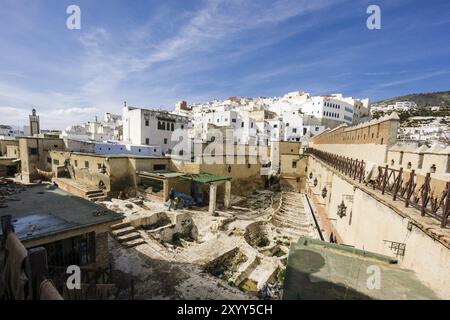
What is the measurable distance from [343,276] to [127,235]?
11.4m

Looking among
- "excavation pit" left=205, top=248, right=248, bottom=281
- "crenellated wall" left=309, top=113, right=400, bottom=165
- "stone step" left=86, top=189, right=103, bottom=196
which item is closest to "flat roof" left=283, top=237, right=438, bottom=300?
"excavation pit" left=205, top=248, right=248, bottom=281

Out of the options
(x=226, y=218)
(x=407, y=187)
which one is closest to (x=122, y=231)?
(x=226, y=218)

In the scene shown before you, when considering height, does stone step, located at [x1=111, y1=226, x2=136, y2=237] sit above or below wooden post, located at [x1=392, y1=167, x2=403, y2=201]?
below

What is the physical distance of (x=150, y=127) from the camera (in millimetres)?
31594

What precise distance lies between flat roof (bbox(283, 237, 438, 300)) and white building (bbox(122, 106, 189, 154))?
29157mm

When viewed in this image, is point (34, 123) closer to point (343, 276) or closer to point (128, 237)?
point (128, 237)

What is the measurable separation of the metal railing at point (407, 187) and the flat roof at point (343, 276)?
1.59 m

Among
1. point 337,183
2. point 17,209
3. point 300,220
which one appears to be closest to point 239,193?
point 300,220

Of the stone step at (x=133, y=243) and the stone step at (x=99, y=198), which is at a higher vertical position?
the stone step at (x=99, y=198)

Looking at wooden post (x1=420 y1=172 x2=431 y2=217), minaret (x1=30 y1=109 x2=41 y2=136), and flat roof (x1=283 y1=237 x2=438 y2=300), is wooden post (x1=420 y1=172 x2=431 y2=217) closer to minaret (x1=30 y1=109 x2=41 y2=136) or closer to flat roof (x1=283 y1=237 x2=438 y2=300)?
flat roof (x1=283 y1=237 x2=438 y2=300)

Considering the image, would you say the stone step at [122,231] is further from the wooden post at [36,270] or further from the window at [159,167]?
the window at [159,167]

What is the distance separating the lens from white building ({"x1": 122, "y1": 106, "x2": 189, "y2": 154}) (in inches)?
1212

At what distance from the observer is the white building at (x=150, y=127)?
30.8 metres

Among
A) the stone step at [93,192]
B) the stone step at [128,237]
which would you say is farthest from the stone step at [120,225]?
the stone step at [93,192]
